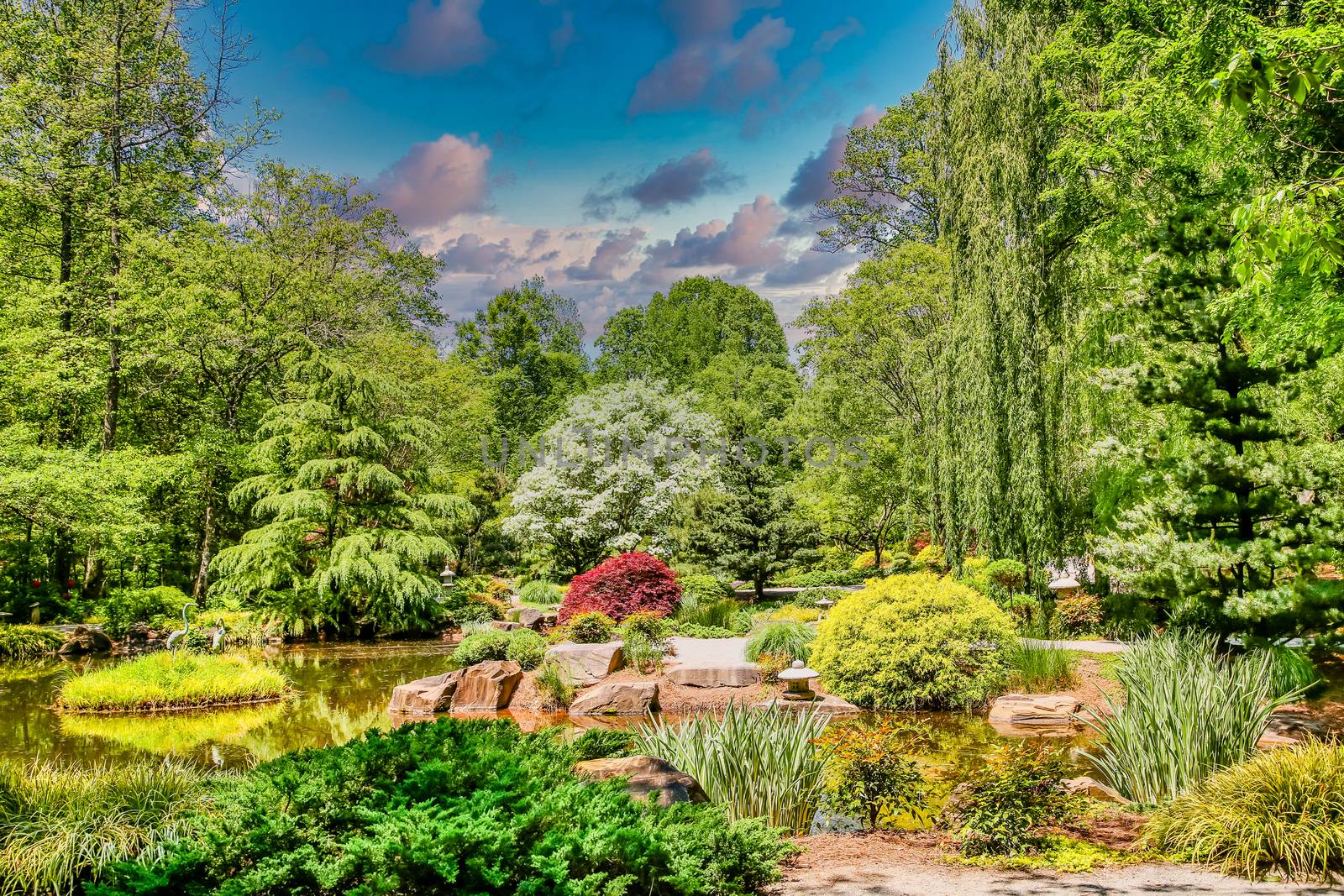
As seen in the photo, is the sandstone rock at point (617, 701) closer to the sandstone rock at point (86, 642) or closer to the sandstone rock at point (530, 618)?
the sandstone rock at point (530, 618)

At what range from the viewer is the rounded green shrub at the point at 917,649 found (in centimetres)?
920

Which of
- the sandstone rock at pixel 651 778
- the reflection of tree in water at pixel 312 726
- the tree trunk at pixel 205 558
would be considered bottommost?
the reflection of tree in water at pixel 312 726

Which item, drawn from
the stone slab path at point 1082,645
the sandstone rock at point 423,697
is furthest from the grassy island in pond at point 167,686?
the stone slab path at point 1082,645

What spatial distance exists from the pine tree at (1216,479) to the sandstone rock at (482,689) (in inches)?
307

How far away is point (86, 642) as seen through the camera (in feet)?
46.6

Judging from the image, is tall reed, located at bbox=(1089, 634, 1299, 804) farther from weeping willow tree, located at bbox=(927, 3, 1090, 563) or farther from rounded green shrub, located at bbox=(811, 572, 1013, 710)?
weeping willow tree, located at bbox=(927, 3, 1090, 563)

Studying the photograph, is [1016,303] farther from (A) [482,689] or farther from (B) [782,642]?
(A) [482,689]

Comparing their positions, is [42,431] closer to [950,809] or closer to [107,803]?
[107,803]

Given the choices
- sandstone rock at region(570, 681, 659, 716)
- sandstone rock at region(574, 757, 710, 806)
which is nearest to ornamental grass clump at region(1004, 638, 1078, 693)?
sandstone rock at region(570, 681, 659, 716)

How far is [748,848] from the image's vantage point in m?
3.81

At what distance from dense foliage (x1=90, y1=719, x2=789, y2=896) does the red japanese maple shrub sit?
1038 cm

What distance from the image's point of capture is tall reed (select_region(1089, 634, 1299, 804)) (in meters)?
5.20

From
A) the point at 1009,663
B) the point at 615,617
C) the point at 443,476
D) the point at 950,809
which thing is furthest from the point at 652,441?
the point at 950,809

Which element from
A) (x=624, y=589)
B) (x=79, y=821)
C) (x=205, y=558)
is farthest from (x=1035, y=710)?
(x=205, y=558)
